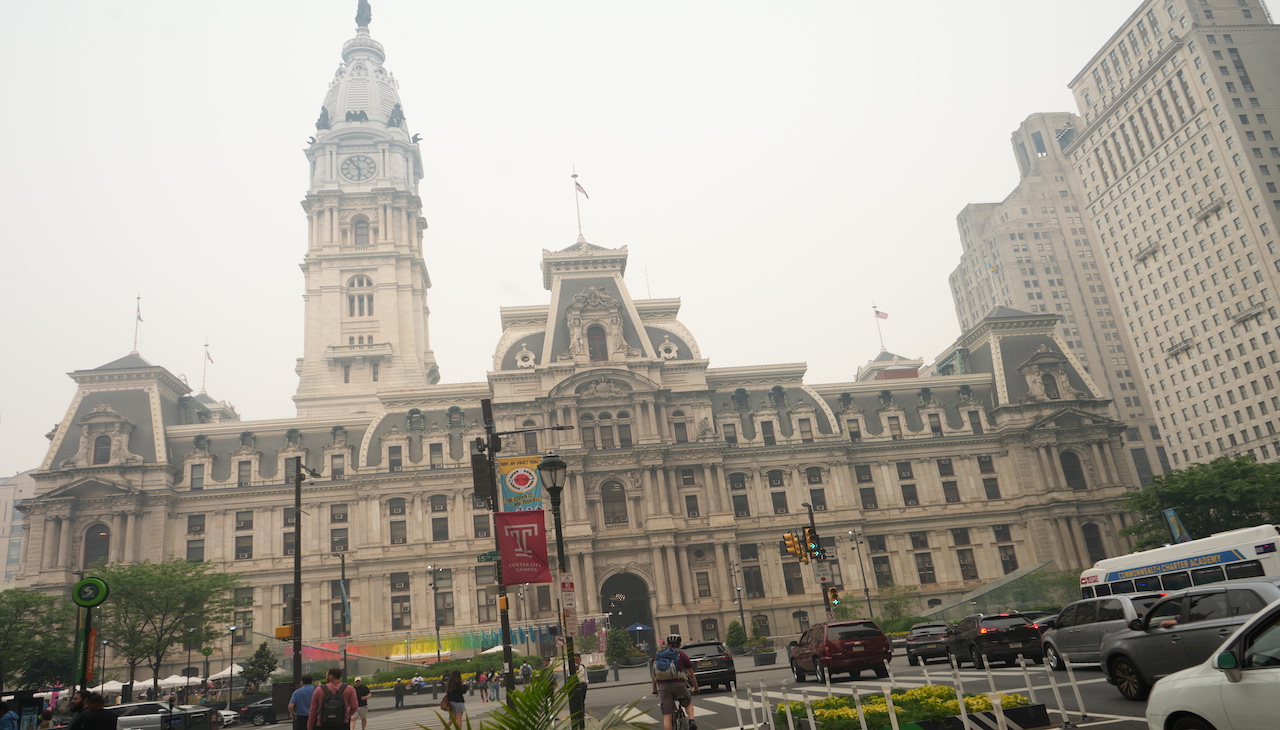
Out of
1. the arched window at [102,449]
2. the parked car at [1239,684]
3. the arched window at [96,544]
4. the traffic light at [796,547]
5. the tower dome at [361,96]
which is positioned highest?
the tower dome at [361,96]

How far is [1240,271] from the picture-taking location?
9275 cm

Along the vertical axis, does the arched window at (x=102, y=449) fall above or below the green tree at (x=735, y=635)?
above

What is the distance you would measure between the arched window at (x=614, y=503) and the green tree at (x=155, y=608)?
2636cm

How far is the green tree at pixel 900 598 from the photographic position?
63.7 m

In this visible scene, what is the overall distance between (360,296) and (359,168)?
18.0m

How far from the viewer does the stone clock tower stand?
91375mm

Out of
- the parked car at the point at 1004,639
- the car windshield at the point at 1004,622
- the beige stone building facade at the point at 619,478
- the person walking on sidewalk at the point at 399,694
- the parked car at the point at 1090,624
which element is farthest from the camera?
the beige stone building facade at the point at 619,478

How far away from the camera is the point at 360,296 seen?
316 ft

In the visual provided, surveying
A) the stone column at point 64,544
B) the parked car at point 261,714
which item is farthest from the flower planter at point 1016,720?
the stone column at point 64,544

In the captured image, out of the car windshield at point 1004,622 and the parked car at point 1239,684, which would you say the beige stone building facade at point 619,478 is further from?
the parked car at point 1239,684

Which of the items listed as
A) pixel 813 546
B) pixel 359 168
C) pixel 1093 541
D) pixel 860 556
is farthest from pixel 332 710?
pixel 359 168

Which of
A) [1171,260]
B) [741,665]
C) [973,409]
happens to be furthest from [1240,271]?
[741,665]

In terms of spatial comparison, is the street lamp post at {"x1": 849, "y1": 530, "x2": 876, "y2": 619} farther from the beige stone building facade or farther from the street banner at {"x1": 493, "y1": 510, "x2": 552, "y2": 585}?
the street banner at {"x1": 493, "y1": 510, "x2": 552, "y2": 585}

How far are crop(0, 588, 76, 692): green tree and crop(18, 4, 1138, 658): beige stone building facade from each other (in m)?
10.1
